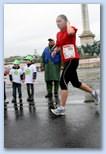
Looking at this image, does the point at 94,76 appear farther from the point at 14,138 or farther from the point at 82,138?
the point at 14,138

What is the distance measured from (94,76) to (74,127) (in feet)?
1.05

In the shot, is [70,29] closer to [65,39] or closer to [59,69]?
[65,39]

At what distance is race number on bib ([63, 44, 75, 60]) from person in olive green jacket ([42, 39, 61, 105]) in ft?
0.14

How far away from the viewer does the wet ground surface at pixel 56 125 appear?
2191mm

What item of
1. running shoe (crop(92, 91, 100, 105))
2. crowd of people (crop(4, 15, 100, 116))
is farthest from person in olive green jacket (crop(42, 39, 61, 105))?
running shoe (crop(92, 91, 100, 105))

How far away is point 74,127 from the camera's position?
2.21 metres

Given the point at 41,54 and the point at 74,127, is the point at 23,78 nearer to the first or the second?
the point at 41,54

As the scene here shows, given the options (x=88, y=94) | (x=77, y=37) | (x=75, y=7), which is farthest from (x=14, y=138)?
(x=75, y=7)

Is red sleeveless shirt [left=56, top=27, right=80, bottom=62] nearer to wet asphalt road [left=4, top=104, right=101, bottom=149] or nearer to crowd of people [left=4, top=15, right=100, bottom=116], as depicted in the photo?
crowd of people [left=4, top=15, right=100, bottom=116]

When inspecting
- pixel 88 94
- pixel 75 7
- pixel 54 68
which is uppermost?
pixel 75 7

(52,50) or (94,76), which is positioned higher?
(52,50)

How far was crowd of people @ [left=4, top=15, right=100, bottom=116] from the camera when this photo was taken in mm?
2207

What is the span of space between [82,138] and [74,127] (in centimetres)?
8

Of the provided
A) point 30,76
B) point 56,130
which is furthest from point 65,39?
point 56,130
